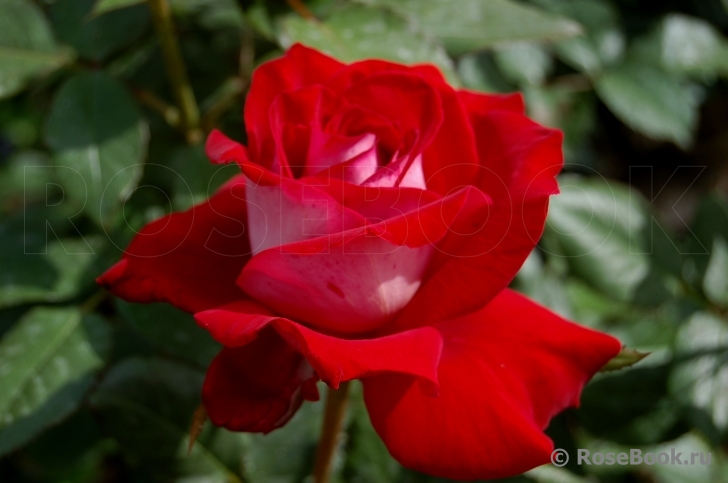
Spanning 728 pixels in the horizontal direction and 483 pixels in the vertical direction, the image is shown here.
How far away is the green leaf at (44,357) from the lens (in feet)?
1.97

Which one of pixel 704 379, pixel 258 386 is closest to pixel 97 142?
pixel 258 386

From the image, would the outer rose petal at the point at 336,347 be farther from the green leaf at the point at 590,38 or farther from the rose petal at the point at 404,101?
the green leaf at the point at 590,38

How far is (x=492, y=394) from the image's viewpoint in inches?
16.5

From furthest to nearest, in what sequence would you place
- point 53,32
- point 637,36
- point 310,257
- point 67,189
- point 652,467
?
point 637,36
point 652,467
point 53,32
point 67,189
point 310,257

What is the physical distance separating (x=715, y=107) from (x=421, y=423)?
1.66 metres

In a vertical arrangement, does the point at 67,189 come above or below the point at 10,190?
above

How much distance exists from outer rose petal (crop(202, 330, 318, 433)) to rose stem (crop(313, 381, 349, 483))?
5 centimetres

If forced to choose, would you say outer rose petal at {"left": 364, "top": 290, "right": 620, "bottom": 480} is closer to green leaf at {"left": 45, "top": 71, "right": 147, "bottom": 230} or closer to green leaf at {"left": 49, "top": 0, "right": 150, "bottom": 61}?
green leaf at {"left": 45, "top": 71, "right": 147, "bottom": 230}

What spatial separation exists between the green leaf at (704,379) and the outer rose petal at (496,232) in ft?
1.28

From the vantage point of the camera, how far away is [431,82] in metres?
0.44

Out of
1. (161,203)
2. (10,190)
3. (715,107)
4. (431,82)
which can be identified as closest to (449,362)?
(431,82)

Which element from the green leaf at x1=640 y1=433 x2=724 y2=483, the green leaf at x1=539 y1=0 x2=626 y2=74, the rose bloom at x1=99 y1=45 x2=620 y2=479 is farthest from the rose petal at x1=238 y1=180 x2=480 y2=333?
the green leaf at x1=539 y1=0 x2=626 y2=74

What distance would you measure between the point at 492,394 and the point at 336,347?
0.39 ft

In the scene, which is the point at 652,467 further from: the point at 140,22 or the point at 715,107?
the point at 715,107
